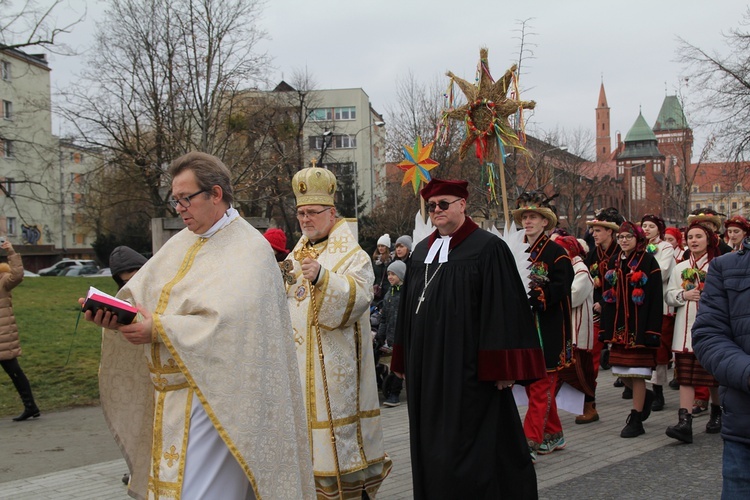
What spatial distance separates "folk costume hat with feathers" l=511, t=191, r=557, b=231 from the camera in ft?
23.8

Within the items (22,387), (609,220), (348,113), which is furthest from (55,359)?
(348,113)

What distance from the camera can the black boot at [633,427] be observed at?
773cm

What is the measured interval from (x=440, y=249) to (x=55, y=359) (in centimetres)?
889

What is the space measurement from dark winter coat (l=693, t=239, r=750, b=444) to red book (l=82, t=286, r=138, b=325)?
2468 mm

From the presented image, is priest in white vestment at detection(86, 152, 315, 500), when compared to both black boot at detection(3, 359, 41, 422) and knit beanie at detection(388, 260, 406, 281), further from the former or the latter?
black boot at detection(3, 359, 41, 422)

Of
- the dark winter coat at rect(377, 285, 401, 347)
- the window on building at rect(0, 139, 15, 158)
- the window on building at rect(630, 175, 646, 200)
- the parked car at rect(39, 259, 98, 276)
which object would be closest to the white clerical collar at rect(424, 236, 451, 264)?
the dark winter coat at rect(377, 285, 401, 347)

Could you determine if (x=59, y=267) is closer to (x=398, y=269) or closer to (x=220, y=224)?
(x=398, y=269)

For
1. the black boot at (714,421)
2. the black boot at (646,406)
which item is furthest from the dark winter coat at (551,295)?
the black boot at (714,421)

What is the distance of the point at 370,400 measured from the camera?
5555mm

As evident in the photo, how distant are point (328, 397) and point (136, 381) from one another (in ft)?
5.44

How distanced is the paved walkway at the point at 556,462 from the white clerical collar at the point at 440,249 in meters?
1.95

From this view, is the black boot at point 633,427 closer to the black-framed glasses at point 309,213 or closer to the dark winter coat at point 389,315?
the dark winter coat at point 389,315

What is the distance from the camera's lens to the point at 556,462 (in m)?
6.90

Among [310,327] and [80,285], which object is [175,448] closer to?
[310,327]
